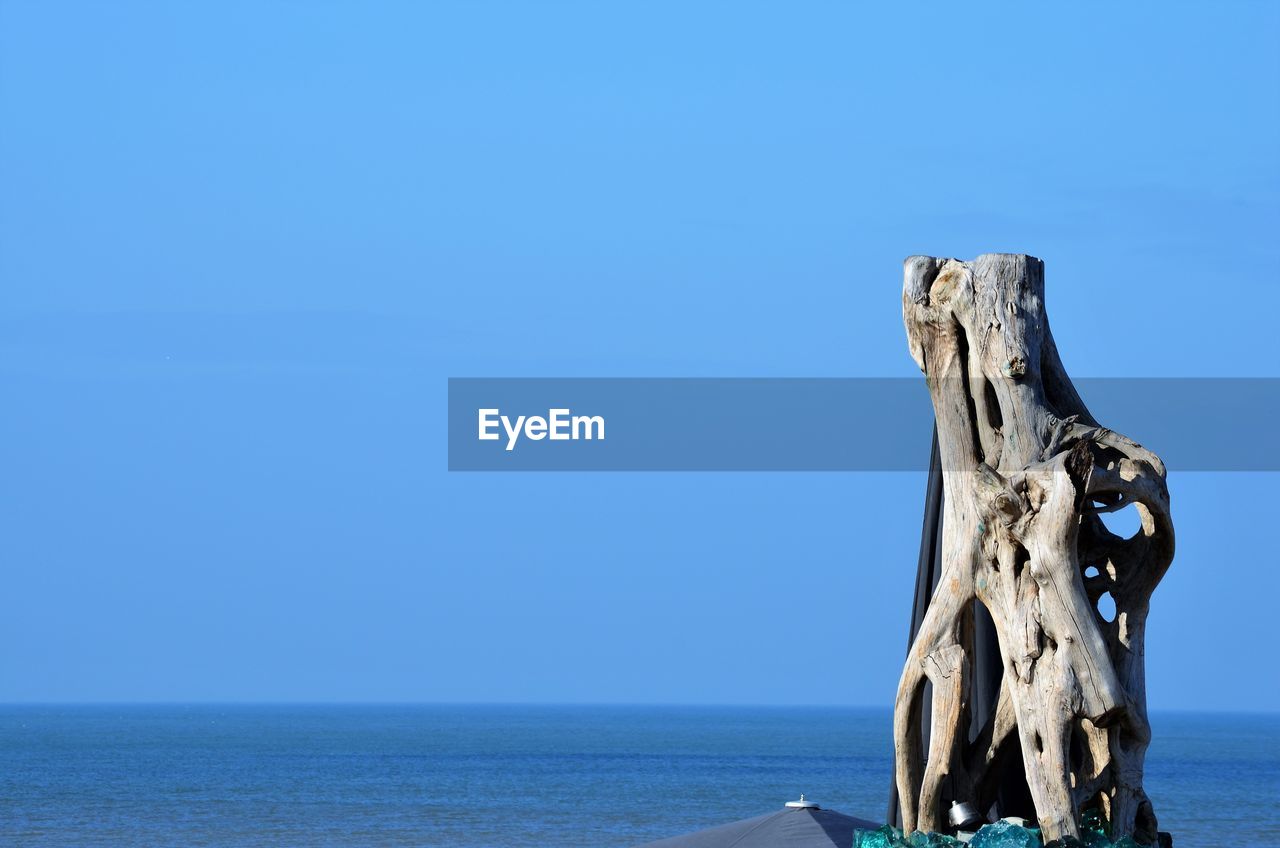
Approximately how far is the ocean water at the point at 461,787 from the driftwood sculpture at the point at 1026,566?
86.8 ft

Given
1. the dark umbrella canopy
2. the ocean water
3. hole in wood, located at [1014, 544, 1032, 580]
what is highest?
hole in wood, located at [1014, 544, 1032, 580]

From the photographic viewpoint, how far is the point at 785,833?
7914mm

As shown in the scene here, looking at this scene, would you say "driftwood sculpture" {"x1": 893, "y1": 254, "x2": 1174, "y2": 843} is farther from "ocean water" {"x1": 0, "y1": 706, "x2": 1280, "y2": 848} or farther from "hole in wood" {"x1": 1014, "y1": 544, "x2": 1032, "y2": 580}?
"ocean water" {"x1": 0, "y1": 706, "x2": 1280, "y2": 848}

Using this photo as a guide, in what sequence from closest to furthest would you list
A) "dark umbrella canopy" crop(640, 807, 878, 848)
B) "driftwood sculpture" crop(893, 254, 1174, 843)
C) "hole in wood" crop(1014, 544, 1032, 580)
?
"driftwood sculpture" crop(893, 254, 1174, 843)
"hole in wood" crop(1014, 544, 1032, 580)
"dark umbrella canopy" crop(640, 807, 878, 848)

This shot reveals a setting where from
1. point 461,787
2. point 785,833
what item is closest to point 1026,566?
point 785,833

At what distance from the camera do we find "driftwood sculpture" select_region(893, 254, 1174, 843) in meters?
5.19

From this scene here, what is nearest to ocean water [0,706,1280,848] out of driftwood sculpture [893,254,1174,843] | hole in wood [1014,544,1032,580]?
driftwood sculpture [893,254,1174,843]

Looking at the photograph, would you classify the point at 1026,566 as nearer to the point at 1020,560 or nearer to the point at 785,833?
the point at 1020,560

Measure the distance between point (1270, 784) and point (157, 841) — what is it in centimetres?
3932

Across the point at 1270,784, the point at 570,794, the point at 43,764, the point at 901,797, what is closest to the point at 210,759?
the point at 43,764

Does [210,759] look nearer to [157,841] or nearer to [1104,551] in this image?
[157,841]

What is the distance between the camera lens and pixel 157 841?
32.1 meters

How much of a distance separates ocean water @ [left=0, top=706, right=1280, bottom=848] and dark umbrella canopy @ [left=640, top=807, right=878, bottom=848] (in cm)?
2355

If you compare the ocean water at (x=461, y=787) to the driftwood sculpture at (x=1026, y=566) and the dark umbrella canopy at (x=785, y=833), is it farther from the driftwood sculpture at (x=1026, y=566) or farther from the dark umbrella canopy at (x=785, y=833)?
the driftwood sculpture at (x=1026, y=566)
